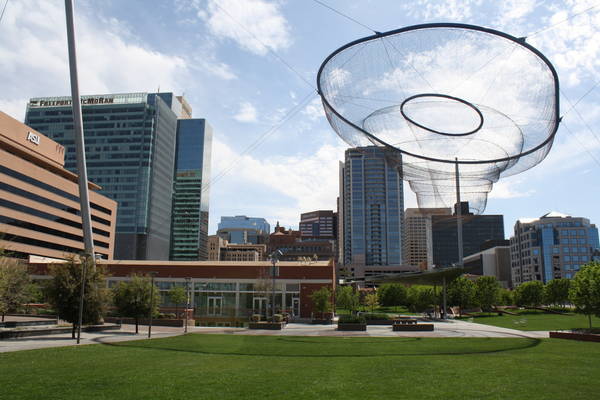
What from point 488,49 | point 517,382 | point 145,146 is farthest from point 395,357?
point 145,146

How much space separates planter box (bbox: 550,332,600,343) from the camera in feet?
80.1

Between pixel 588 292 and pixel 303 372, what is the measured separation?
802 inches

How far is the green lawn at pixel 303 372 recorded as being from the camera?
11.0 m

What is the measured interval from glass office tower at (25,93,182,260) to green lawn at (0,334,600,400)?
128549 mm

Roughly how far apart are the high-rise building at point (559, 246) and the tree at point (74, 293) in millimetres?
143136

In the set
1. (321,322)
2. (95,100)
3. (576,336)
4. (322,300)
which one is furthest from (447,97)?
(95,100)

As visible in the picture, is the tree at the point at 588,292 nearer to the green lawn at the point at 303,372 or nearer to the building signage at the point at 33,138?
the green lawn at the point at 303,372

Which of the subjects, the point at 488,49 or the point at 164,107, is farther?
the point at 164,107

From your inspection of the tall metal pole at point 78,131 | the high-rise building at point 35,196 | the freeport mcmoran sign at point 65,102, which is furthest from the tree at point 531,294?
the freeport mcmoran sign at point 65,102

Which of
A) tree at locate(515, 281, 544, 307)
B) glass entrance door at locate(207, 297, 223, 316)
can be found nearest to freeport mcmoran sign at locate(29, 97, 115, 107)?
glass entrance door at locate(207, 297, 223, 316)

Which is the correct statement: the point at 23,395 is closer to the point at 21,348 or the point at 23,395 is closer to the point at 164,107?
the point at 21,348

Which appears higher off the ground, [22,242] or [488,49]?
[488,49]

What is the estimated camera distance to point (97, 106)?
14962 cm

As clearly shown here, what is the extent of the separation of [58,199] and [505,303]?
78.0 m
